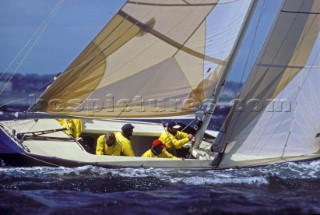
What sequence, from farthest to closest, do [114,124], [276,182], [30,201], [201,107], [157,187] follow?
[114,124] < [201,107] < [276,182] < [157,187] < [30,201]

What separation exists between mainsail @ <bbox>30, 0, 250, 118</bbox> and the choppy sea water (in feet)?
4.04

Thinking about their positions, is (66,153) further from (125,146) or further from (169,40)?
(169,40)

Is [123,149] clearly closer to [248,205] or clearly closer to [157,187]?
[157,187]

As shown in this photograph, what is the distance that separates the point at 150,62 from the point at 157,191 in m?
2.62

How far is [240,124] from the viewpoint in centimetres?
1260

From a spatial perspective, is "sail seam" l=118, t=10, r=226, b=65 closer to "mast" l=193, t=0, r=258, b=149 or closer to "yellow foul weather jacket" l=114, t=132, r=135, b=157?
"mast" l=193, t=0, r=258, b=149

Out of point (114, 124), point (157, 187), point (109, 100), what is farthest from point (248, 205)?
point (114, 124)

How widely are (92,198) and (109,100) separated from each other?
8.69 ft

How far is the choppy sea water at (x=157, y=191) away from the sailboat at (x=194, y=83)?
237 mm

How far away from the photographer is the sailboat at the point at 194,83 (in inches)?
476

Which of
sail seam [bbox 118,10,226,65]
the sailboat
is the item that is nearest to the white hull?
the sailboat

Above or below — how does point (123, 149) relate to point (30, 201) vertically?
above

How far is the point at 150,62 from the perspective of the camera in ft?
41.1

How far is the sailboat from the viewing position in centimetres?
1210
